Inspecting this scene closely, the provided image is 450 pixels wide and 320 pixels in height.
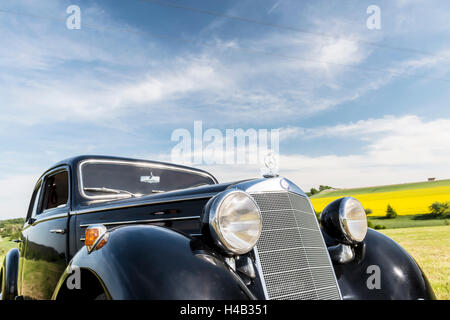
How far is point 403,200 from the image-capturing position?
64.3ft

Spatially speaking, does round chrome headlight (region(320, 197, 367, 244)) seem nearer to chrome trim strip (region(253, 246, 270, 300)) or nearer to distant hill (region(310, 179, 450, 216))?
chrome trim strip (region(253, 246, 270, 300))

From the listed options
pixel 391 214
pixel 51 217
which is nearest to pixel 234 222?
pixel 51 217

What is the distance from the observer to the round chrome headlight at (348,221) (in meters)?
2.62

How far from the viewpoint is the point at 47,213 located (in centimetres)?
369

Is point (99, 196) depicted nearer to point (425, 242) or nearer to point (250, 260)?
point (250, 260)

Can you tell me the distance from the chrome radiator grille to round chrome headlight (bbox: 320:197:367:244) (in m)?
0.36

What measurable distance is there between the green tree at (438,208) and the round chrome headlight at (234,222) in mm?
17054

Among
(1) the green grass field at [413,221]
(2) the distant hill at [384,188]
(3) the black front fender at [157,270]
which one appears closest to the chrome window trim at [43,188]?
(3) the black front fender at [157,270]

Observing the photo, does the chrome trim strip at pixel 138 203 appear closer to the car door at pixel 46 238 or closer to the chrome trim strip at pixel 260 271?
the car door at pixel 46 238

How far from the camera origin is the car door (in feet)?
10.5

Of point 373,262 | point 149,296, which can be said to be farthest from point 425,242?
point 149,296

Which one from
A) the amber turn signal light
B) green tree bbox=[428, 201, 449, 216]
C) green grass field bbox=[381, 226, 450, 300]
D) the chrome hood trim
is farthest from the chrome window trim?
green tree bbox=[428, 201, 449, 216]
